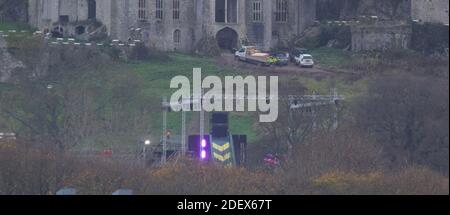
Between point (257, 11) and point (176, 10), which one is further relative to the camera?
point (257, 11)

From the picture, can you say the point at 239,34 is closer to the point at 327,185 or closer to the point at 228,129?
the point at 228,129

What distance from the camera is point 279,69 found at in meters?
95.8

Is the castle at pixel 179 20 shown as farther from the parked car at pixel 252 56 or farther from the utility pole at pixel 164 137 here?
the utility pole at pixel 164 137

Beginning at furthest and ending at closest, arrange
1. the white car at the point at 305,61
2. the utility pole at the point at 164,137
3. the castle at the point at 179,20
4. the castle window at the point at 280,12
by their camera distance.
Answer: the castle window at the point at 280,12
the castle at the point at 179,20
the white car at the point at 305,61
the utility pole at the point at 164,137

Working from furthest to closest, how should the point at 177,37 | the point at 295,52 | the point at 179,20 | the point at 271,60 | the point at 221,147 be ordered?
the point at 179,20 → the point at 177,37 → the point at 295,52 → the point at 271,60 → the point at 221,147

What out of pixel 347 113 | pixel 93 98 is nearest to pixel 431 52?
pixel 347 113

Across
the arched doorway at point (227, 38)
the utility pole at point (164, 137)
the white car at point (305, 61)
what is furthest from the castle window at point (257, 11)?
the utility pole at point (164, 137)

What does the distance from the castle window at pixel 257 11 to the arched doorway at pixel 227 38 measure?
1.30m

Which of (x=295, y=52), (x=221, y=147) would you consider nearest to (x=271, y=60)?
(x=295, y=52)

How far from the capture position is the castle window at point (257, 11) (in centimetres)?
10459

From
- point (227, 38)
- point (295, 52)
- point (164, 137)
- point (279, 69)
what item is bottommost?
point (164, 137)

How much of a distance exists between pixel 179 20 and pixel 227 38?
230 cm

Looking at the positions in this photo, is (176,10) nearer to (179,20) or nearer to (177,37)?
(179,20)

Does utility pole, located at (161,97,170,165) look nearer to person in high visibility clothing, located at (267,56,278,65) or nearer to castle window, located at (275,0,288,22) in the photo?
person in high visibility clothing, located at (267,56,278,65)
